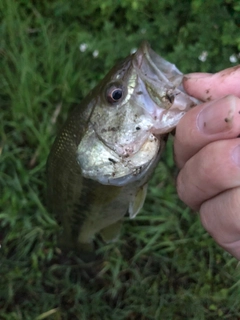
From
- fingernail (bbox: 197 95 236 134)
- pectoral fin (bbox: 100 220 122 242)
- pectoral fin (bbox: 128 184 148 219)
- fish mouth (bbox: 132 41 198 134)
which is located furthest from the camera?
pectoral fin (bbox: 100 220 122 242)

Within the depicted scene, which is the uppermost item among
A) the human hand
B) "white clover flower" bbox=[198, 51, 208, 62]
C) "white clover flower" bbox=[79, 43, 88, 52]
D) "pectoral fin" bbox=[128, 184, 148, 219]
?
"white clover flower" bbox=[79, 43, 88, 52]

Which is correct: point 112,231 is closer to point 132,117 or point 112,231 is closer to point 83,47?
point 132,117

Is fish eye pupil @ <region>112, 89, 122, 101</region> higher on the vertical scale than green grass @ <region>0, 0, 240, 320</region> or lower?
higher

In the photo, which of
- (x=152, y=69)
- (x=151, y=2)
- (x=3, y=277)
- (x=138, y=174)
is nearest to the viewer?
(x=152, y=69)

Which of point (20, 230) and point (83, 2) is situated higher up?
point (83, 2)

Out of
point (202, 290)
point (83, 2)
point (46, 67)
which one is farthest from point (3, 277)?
Answer: point (83, 2)

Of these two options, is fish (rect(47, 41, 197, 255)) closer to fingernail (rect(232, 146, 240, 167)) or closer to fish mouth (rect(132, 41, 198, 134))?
fish mouth (rect(132, 41, 198, 134))

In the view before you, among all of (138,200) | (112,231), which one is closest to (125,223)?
(112,231)

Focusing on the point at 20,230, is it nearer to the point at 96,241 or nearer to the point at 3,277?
the point at 3,277

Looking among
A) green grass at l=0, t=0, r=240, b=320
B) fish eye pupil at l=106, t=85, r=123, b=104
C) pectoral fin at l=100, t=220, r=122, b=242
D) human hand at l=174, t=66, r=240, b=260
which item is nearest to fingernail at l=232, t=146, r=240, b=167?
human hand at l=174, t=66, r=240, b=260
